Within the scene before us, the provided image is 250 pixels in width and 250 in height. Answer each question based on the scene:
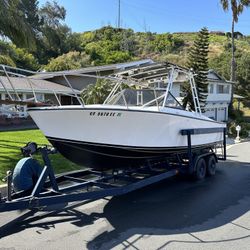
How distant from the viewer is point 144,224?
6.49 metres

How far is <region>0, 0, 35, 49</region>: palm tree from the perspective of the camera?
1359 centimetres

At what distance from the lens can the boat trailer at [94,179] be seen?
237 inches

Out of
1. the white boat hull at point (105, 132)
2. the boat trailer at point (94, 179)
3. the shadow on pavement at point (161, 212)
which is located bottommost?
the shadow on pavement at point (161, 212)

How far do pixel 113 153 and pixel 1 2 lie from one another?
342 inches

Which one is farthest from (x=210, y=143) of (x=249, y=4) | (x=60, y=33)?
(x=60, y=33)

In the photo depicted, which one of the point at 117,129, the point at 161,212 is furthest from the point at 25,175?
the point at 161,212

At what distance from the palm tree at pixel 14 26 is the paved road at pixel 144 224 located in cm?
863

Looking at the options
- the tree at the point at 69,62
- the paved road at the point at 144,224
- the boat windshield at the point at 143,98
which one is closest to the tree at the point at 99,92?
the boat windshield at the point at 143,98

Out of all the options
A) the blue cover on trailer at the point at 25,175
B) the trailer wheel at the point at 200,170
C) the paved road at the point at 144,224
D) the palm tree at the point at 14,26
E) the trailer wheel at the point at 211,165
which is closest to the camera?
the paved road at the point at 144,224

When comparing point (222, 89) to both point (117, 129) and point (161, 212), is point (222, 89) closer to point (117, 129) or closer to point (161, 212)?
point (117, 129)

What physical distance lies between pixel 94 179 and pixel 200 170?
12.0 feet

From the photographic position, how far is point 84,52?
236 feet

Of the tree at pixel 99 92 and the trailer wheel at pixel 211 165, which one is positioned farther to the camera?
the tree at pixel 99 92

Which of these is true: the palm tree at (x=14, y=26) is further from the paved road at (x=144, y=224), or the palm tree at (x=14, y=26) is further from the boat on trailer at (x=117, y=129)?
the paved road at (x=144, y=224)
